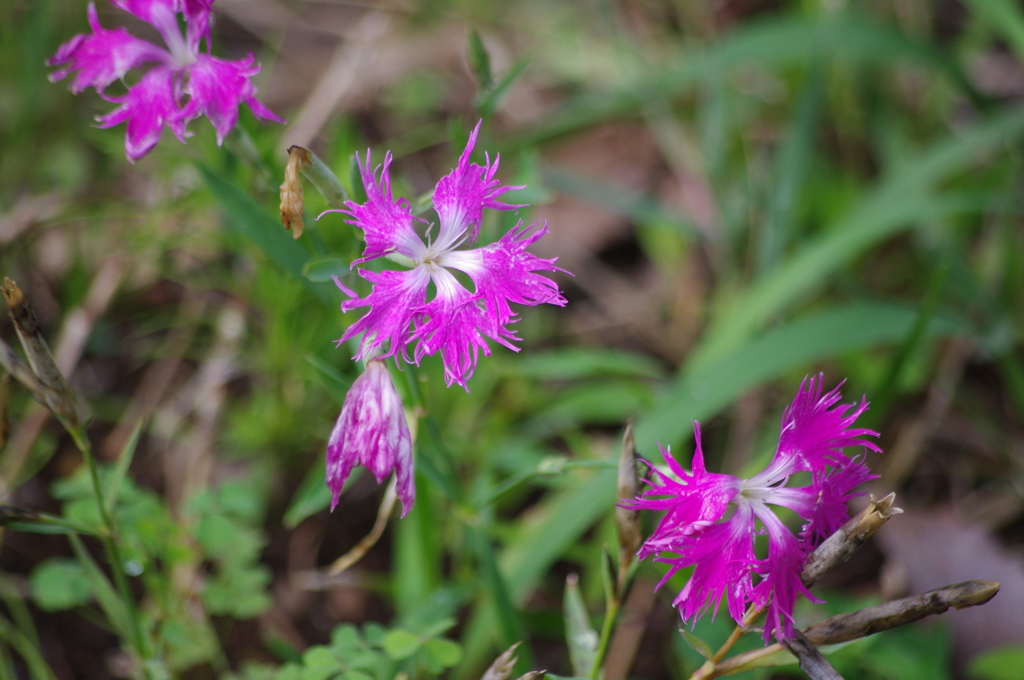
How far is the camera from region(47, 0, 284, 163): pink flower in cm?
92

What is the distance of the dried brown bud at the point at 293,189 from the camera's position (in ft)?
2.87

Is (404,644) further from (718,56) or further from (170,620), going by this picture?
(718,56)

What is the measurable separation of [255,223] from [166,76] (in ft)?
0.75

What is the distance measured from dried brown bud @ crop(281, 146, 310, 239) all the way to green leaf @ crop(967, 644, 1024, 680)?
4.56ft

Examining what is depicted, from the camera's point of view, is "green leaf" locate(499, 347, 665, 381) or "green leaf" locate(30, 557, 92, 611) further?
"green leaf" locate(499, 347, 665, 381)

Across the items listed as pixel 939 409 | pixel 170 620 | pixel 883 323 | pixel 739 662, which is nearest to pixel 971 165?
pixel 939 409

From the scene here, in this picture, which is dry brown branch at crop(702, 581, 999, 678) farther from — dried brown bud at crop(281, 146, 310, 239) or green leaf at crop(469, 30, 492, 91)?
green leaf at crop(469, 30, 492, 91)

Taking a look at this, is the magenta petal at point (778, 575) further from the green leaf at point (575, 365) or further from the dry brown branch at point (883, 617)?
the green leaf at point (575, 365)

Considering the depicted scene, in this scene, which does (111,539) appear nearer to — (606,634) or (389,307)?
(389,307)

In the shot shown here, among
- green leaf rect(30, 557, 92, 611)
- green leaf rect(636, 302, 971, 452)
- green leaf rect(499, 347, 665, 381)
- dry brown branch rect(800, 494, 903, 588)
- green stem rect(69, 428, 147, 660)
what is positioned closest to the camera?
dry brown branch rect(800, 494, 903, 588)

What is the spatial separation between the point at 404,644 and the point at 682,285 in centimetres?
151

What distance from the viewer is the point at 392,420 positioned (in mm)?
837

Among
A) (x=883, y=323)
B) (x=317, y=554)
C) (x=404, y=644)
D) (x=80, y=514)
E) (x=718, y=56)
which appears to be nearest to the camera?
(x=404, y=644)

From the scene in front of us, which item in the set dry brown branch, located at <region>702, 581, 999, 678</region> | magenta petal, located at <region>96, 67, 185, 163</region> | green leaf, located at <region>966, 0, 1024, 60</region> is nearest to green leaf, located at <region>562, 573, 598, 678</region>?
dry brown branch, located at <region>702, 581, 999, 678</region>
